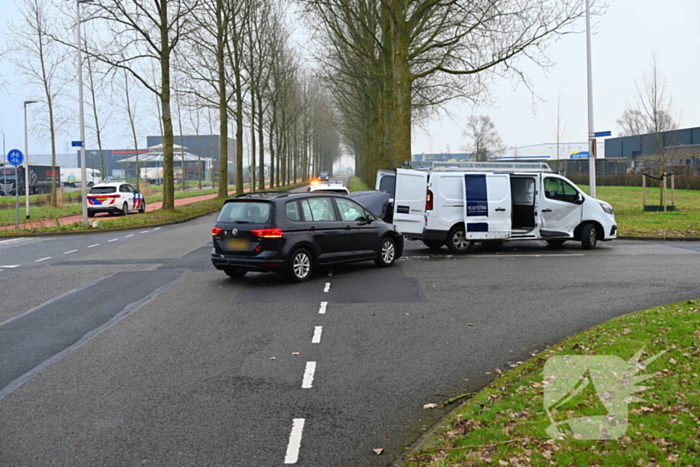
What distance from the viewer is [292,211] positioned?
12.1 m

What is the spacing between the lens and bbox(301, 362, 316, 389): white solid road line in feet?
20.6

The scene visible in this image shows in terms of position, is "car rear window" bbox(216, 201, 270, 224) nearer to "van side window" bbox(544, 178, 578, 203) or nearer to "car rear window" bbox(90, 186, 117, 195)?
"van side window" bbox(544, 178, 578, 203)

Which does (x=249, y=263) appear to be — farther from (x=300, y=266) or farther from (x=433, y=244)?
(x=433, y=244)

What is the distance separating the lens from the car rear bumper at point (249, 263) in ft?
38.1

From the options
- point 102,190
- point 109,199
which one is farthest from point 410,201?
point 102,190

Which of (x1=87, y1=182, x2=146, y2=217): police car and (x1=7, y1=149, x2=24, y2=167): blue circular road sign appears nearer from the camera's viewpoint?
(x1=7, y1=149, x2=24, y2=167): blue circular road sign

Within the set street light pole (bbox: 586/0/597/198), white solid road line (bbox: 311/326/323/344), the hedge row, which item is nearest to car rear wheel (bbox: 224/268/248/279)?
white solid road line (bbox: 311/326/323/344)

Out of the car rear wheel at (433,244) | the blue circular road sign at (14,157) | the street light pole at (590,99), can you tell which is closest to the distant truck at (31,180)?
the blue circular road sign at (14,157)

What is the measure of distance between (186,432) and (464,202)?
11.7m

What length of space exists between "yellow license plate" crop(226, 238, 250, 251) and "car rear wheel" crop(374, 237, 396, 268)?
3053 mm

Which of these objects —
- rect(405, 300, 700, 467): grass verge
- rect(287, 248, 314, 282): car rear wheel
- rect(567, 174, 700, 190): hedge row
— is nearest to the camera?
rect(405, 300, 700, 467): grass verge

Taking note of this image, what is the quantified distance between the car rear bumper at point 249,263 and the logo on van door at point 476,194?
5.89 metres

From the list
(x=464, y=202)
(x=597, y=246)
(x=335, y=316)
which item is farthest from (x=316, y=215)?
(x=597, y=246)

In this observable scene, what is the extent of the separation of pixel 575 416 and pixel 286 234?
293 inches
